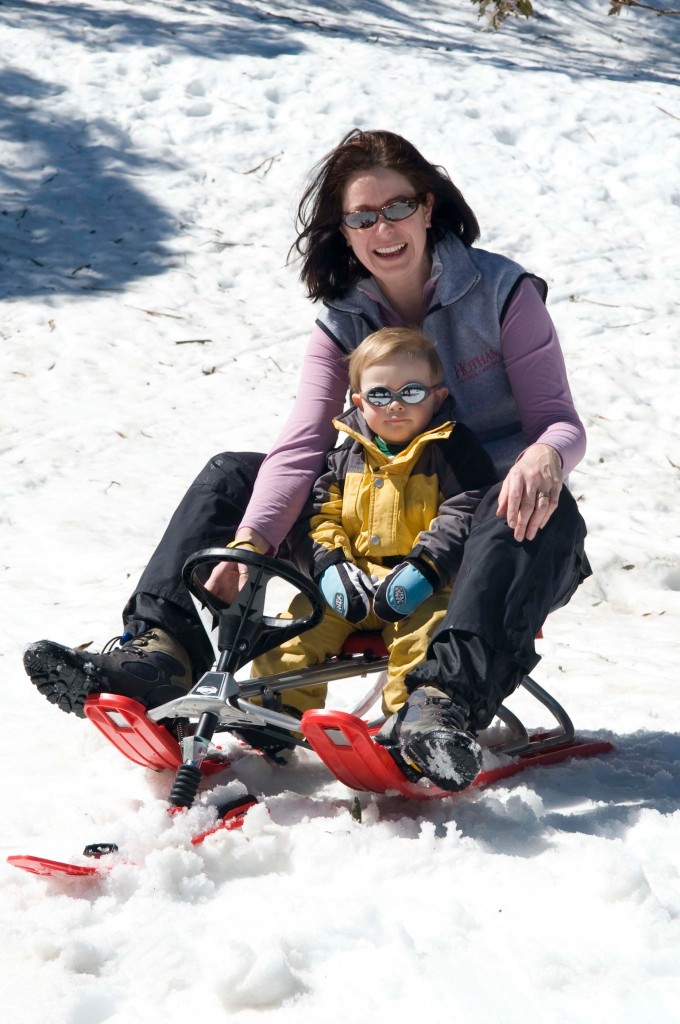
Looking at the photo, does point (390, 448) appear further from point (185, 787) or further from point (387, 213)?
point (185, 787)

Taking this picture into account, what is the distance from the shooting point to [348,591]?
9.39ft

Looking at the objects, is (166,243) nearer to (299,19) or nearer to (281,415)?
(281,415)

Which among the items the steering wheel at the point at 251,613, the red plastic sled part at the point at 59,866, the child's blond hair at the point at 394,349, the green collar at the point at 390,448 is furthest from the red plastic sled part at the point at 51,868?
the child's blond hair at the point at 394,349

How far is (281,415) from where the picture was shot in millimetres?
6570

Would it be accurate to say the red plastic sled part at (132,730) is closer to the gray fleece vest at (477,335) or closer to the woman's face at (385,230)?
the gray fleece vest at (477,335)

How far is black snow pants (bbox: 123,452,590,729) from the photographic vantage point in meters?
2.53

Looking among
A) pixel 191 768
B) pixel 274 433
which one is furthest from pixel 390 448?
pixel 274 433

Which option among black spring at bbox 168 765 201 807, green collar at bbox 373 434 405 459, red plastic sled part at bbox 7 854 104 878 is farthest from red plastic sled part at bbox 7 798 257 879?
green collar at bbox 373 434 405 459

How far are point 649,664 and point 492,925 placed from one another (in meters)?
2.12

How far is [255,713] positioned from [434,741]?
495 millimetres

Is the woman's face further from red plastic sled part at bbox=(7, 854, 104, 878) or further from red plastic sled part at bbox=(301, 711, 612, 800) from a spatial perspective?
red plastic sled part at bbox=(7, 854, 104, 878)

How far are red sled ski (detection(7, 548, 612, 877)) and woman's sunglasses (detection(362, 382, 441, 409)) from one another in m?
0.60

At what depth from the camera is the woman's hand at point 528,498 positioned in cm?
263

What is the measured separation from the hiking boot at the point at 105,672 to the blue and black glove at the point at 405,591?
590mm
